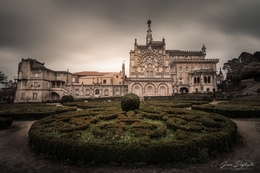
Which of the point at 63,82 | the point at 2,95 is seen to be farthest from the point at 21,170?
the point at 2,95

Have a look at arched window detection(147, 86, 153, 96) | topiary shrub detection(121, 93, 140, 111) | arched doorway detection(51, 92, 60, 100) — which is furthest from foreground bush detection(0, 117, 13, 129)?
arched doorway detection(51, 92, 60, 100)

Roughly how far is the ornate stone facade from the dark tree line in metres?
5.74

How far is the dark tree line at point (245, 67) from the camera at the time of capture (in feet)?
127

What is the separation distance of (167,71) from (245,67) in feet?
73.2

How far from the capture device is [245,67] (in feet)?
132

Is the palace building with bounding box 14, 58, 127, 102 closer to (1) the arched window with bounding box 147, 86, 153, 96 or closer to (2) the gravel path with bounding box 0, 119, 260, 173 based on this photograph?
(1) the arched window with bounding box 147, 86, 153, 96

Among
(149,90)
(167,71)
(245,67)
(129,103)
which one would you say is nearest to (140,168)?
(129,103)

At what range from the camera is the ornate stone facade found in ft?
147

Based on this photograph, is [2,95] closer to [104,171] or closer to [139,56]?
[139,56]

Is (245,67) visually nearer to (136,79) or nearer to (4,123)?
(136,79)

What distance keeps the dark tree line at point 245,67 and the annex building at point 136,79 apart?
6.06 meters

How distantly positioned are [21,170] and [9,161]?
1268 millimetres

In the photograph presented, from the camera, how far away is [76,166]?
5.84 m

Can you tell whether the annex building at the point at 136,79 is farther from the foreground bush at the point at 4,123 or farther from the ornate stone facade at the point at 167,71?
the foreground bush at the point at 4,123
